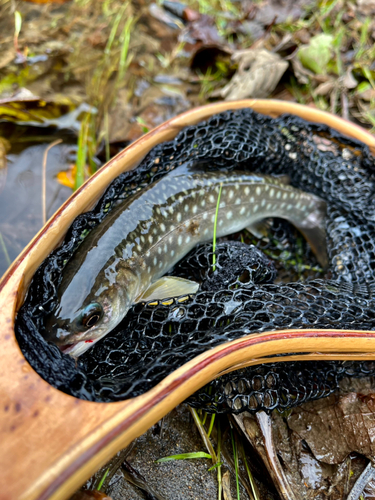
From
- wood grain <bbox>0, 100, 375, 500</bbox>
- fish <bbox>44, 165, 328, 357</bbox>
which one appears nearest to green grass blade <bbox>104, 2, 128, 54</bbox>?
fish <bbox>44, 165, 328, 357</bbox>

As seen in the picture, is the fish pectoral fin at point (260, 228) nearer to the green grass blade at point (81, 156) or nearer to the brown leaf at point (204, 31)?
the green grass blade at point (81, 156)

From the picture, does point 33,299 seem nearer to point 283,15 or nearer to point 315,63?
point 315,63

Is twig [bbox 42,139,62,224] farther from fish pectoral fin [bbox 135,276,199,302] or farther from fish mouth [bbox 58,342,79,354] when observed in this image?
fish mouth [bbox 58,342,79,354]

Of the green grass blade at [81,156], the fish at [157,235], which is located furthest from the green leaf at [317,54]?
the green grass blade at [81,156]

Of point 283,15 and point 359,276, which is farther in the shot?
point 283,15

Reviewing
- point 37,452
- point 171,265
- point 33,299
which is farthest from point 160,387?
point 171,265

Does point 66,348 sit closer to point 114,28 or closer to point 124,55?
point 124,55
